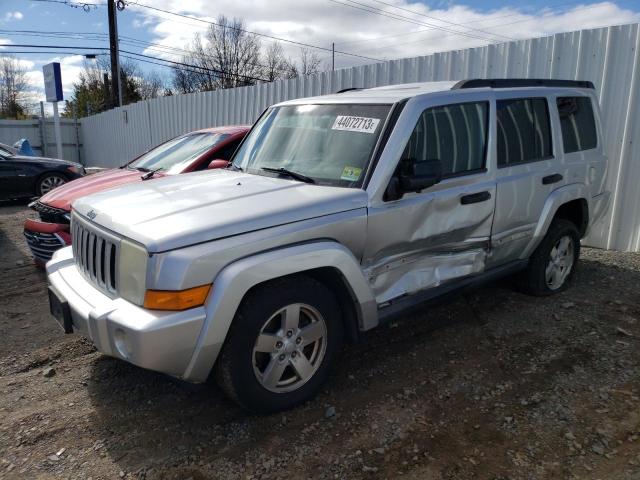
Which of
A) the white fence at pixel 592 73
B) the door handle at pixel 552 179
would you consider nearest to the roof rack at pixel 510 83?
the door handle at pixel 552 179

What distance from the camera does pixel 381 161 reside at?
3275mm

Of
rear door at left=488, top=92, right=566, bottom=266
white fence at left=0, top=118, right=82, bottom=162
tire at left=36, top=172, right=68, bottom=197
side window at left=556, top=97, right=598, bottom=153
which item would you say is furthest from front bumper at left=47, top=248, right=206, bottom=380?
white fence at left=0, top=118, right=82, bottom=162

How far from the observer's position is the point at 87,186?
5895 mm

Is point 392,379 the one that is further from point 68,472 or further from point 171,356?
point 68,472

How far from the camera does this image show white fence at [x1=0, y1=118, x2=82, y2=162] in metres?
22.0

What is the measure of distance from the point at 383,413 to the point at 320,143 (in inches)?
72.3

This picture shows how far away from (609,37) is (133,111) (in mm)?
14710

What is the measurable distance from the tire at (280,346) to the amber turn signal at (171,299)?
0.29 meters

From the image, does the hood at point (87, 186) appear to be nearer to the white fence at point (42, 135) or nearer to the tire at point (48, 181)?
the tire at point (48, 181)

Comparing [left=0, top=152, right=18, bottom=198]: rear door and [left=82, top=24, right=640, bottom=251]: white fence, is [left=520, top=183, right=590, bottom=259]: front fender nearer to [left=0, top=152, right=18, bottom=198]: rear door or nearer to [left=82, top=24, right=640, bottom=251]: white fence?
[left=82, top=24, right=640, bottom=251]: white fence

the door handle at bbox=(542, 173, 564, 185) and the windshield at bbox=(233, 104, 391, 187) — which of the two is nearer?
the windshield at bbox=(233, 104, 391, 187)

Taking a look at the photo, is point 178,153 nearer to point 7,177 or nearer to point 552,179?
point 552,179

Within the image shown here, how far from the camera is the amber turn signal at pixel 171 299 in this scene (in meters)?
2.55

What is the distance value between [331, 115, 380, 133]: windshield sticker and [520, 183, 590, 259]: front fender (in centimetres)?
192
